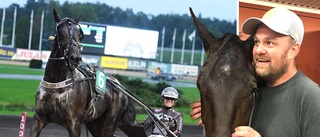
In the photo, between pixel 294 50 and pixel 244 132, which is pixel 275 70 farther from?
pixel 244 132

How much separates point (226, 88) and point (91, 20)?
68.1 ft

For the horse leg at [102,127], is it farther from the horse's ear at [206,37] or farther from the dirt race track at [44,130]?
the horse's ear at [206,37]

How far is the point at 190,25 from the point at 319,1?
844 inches

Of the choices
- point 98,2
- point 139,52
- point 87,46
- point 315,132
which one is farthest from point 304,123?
point 98,2

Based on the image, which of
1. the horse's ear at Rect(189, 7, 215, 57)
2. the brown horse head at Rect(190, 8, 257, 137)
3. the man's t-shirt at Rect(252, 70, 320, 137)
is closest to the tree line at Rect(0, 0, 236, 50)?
the horse's ear at Rect(189, 7, 215, 57)

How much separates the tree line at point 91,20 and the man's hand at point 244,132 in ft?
66.8

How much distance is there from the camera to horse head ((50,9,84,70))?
578cm

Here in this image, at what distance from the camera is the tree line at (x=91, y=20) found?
71.2 feet

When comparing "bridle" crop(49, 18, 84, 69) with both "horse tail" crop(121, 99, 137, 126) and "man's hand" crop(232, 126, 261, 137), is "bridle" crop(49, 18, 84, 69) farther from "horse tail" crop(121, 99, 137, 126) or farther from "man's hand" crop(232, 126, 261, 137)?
"man's hand" crop(232, 126, 261, 137)

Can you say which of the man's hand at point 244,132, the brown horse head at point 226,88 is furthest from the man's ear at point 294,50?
the man's hand at point 244,132

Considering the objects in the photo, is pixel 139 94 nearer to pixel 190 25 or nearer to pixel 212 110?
pixel 190 25

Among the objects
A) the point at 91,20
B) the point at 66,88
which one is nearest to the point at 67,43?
the point at 66,88

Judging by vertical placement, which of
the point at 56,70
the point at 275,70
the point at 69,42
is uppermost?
the point at 69,42

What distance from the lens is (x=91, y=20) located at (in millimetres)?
22109
